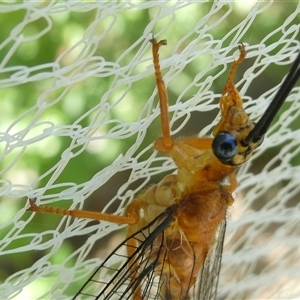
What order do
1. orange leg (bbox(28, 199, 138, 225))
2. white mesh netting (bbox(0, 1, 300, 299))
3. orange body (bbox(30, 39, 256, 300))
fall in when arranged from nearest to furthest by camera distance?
white mesh netting (bbox(0, 1, 300, 299)) < orange leg (bbox(28, 199, 138, 225)) < orange body (bbox(30, 39, 256, 300))

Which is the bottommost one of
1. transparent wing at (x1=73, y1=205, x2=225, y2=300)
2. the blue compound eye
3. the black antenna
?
transparent wing at (x1=73, y1=205, x2=225, y2=300)

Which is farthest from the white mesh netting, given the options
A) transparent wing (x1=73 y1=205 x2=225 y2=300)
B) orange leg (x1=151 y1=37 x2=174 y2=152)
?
transparent wing (x1=73 y1=205 x2=225 y2=300)

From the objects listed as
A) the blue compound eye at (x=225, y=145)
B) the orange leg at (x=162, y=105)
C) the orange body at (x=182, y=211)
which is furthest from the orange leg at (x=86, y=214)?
the blue compound eye at (x=225, y=145)

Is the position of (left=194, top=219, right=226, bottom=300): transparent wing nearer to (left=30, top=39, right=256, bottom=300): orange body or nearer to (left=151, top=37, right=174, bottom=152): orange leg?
(left=30, top=39, right=256, bottom=300): orange body

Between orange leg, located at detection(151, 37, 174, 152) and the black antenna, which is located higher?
orange leg, located at detection(151, 37, 174, 152)

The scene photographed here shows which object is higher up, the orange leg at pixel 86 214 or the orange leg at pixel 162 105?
the orange leg at pixel 162 105

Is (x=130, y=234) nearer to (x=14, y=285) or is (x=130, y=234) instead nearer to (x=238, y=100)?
(x=14, y=285)

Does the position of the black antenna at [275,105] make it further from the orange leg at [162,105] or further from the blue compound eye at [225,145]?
the orange leg at [162,105]
